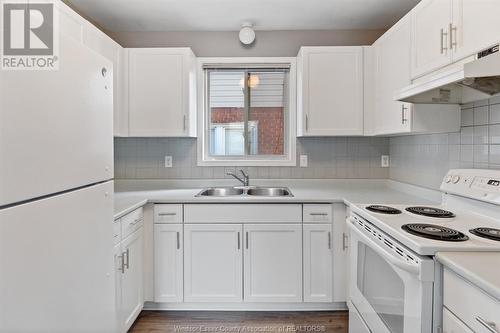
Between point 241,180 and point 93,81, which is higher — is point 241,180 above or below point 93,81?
below

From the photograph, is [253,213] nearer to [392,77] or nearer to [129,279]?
[129,279]

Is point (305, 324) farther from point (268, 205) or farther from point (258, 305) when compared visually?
point (268, 205)

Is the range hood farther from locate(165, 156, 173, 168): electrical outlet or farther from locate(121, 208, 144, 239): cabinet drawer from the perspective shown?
locate(165, 156, 173, 168): electrical outlet

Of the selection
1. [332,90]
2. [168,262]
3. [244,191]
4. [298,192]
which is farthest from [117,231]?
[332,90]

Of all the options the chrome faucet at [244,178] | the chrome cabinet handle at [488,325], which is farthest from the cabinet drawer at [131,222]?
the chrome cabinet handle at [488,325]

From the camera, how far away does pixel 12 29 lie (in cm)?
69

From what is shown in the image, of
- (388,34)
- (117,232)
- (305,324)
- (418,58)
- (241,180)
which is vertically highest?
(388,34)

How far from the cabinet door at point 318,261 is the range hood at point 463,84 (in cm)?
106

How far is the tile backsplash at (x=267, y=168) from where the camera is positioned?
272 cm

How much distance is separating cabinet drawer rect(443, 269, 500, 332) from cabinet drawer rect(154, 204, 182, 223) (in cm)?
167

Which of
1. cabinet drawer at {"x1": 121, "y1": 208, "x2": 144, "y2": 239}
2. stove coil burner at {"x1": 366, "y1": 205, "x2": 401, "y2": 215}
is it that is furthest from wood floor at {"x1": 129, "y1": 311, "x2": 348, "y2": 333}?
stove coil burner at {"x1": 366, "y1": 205, "x2": 401, "y2": 215}

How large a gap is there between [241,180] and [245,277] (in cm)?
89

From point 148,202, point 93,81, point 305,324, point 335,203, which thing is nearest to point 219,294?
point 305,324

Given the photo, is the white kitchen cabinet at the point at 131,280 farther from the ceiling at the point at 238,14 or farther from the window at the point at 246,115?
the ceiling at the point at 238,14
